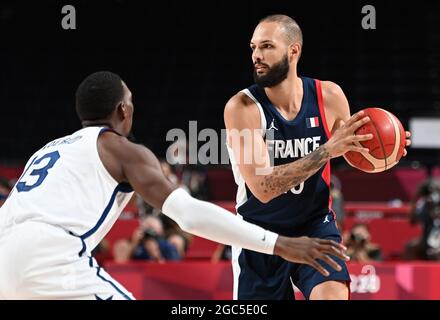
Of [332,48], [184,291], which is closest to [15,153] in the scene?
[332,48]

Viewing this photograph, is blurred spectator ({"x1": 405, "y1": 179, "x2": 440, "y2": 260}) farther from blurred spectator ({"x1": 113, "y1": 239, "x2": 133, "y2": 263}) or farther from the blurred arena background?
blurred spectator ({"x1": 113, "y1": 239, "x2": 133, "y2": 263})

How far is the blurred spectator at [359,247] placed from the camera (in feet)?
26.7

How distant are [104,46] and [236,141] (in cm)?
1220

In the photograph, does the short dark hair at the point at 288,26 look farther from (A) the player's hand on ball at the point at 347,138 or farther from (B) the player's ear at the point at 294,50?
(A) the player's hand on ball at the point at 347,138

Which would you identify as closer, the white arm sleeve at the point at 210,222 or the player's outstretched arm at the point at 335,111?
the white arm sleeve at the point at 210,222

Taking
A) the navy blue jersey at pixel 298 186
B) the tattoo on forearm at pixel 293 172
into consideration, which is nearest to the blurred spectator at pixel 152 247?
the navy blue jersey at pixel 298 186

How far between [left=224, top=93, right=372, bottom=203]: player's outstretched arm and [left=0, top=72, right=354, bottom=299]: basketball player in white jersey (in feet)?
3.54

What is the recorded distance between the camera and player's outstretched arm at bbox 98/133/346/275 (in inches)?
124

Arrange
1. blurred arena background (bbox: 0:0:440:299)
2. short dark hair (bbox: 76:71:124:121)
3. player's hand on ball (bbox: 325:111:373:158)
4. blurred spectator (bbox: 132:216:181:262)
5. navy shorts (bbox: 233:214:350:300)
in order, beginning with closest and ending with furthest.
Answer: short dark hair (bbox: 76:71:124:121) → player's hand on ball (bbox: 325:111:373:158) → navy shorts (bbox: 233:214:350:300) → blurred spectator (bbox: 132:216:181:262) → blurred arena background (bbox: 0:0:440:299)

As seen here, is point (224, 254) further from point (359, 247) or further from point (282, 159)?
point (282, 159)

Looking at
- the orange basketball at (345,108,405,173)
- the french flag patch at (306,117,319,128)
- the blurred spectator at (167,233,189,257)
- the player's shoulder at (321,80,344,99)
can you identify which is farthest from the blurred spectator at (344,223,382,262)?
the orange basketball at (345,108,405,173)

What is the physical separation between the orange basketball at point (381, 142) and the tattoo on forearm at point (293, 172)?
251 mm
